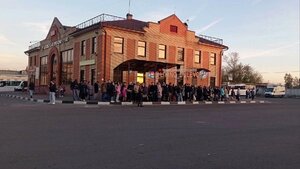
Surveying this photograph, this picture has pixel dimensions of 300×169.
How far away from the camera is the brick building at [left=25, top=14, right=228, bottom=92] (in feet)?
115

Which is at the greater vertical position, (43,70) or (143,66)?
(43,70)

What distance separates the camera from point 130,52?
3684 cm

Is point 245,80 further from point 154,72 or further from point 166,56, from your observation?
point 154,72

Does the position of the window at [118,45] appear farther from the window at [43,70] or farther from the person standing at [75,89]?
the window at [43,70]

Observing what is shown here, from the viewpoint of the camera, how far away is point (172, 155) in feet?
26.6

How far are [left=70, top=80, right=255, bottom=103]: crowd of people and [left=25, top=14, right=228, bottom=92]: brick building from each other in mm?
1994

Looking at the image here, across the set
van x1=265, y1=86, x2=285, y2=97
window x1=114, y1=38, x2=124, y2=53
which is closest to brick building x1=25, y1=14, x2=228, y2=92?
window x1=114, y1=38, x2=124, y2=53

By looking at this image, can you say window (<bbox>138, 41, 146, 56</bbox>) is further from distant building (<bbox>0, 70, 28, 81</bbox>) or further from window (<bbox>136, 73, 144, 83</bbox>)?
distant building (<bbox>0, 70, 28, 81</bbox>)

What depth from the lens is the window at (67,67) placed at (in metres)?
41.5

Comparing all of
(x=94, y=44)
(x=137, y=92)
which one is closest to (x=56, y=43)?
(x=94, y=44)

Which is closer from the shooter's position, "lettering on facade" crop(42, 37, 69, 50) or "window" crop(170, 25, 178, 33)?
"window" crop(170, 25, 178, 33)

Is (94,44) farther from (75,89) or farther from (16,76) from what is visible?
(16,76)

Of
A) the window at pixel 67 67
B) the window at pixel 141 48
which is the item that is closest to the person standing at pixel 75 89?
the window at pixel 141 48

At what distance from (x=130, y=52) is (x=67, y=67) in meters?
9.23
